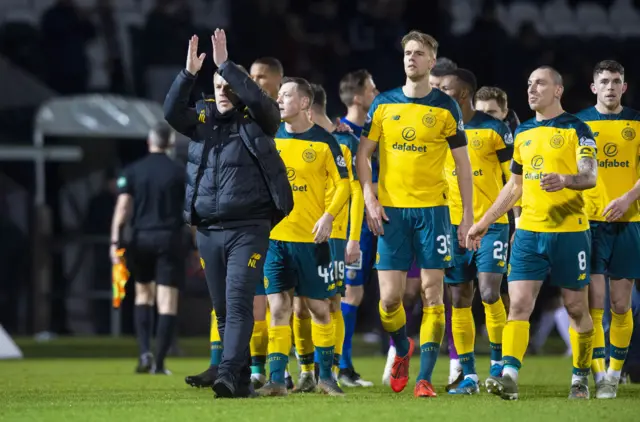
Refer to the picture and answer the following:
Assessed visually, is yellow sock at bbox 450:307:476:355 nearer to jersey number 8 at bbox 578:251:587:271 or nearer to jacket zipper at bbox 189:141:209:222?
jersey number 8 at bbox 578:251:587:271

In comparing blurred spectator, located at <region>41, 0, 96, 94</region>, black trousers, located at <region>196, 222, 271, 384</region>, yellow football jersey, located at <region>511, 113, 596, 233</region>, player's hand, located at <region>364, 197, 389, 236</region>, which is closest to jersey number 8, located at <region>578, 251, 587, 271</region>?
yellow football jersey, located at <region>511, 113, 596, 233</region>

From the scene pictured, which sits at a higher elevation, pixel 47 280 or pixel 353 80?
pixel 353 80

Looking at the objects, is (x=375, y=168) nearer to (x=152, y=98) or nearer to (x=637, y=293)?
(x=637, y=293)

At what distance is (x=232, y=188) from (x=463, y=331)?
7.82 ft

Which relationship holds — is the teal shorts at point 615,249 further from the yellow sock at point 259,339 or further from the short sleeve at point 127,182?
the short sleeve at point 127,182

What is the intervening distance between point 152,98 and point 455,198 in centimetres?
1116

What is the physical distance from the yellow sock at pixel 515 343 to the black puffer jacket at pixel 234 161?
5.11 ft

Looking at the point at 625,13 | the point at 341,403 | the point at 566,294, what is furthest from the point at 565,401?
the point at 625,13

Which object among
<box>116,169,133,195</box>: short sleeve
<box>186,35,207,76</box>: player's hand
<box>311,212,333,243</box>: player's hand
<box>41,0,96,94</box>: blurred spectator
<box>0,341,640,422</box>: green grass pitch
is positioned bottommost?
<box>0,341,640,422</box>: green grass pitch

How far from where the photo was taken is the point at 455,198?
389 inches

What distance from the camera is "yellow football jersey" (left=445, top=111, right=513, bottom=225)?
984 cm

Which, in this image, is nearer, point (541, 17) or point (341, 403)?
point (341, 403)

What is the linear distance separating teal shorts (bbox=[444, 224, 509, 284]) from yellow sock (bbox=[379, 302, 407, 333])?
69cm

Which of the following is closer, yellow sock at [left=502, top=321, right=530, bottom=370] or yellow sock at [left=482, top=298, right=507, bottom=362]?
yellow sock at [left=502, top=321, right=530, bottom=370]
